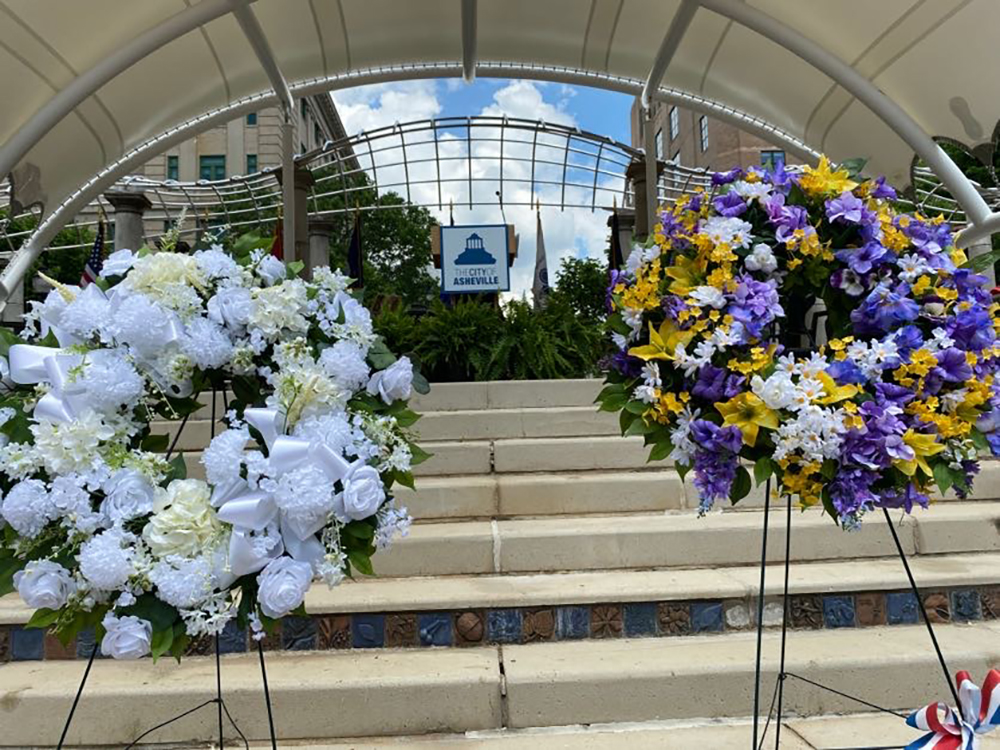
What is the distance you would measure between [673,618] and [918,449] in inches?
60.2

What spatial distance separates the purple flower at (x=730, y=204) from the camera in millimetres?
1696

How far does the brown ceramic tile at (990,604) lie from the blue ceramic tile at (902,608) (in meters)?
0.31

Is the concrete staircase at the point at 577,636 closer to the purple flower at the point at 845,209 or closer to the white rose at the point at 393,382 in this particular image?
the white rose at the point at 393,382

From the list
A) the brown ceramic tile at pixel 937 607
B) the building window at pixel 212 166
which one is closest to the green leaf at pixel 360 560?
the brown ceramic tile at pixel 937 607

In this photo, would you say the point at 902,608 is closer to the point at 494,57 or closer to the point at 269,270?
the point at 269,270

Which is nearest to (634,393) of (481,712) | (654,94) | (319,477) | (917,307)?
(917,307)

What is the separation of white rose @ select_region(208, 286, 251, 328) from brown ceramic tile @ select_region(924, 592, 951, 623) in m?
2.92

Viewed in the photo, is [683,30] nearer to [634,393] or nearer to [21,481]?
[634,393]

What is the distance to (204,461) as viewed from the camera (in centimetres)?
132

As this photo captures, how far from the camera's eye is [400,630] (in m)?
2.70

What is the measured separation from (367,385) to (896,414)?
1.18m

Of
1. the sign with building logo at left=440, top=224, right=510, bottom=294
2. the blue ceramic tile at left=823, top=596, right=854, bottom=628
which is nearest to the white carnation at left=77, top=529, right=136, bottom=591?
the blue ceramic tile at left=823, top=596, right=854, bottom=628

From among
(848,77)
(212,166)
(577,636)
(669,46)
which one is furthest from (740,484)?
(212,166)

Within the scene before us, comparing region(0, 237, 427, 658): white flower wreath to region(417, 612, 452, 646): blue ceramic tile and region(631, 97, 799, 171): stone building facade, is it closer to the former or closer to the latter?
region(417, 612, 452, 646): blue ceramic tile
